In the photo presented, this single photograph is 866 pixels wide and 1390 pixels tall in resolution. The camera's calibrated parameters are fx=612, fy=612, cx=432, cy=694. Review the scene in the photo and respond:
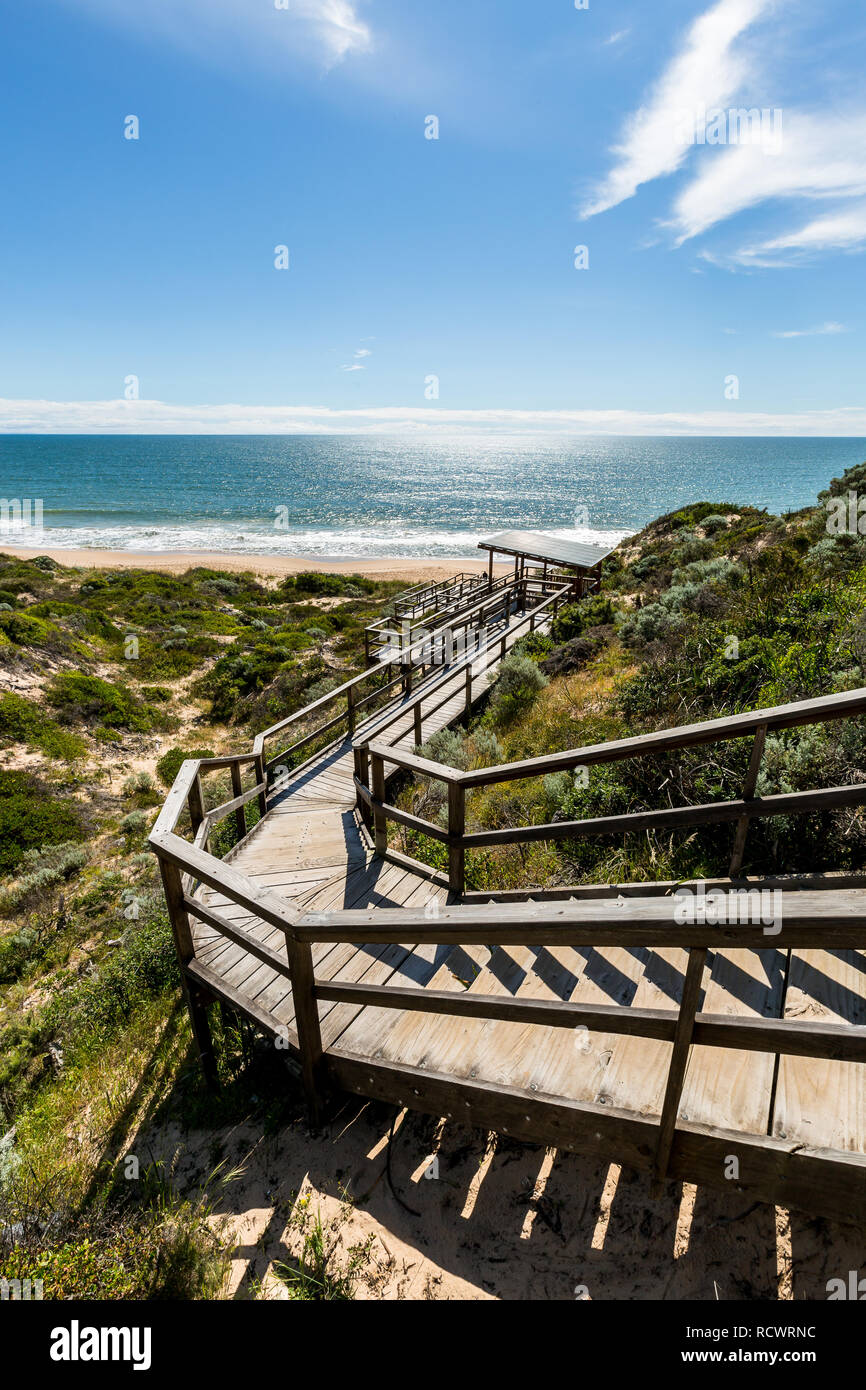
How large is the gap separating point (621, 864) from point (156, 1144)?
3437 millimetres

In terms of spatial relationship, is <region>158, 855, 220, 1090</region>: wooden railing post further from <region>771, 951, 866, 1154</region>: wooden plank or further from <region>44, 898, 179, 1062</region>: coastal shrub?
<region>771, 951, 866, 1154</region>: wooden plank

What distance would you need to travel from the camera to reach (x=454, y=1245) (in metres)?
2.63

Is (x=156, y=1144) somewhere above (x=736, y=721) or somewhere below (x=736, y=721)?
below

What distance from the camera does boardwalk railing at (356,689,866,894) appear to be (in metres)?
3.12

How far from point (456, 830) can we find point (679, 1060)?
7.48 ft

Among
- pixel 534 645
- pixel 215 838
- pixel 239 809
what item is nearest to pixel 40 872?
pixel 215 838

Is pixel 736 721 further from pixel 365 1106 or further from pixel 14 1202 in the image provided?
pixel 14 1202

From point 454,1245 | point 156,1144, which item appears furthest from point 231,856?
point 454,1245

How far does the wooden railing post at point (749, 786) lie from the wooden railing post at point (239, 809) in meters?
5.06

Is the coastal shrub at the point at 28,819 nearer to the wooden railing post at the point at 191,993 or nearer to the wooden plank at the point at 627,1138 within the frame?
the wooden railing post at the point at 191,993

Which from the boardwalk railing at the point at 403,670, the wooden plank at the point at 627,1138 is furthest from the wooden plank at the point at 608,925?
the boardwalk railing at the point at 403,670

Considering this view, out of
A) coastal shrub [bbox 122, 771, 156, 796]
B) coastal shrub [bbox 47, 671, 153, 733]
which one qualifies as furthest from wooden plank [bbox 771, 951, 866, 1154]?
coastal shrub [bbox 47, 671, 153, 733]

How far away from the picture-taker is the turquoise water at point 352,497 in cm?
5272

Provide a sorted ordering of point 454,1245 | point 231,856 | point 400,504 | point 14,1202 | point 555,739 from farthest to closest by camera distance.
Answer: point 400,504, point 555,739, point 231,856, point 14,1202, point 454,1245
